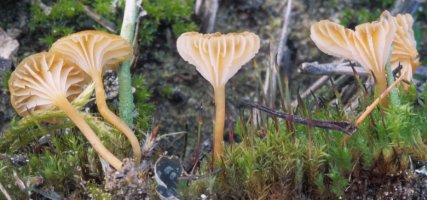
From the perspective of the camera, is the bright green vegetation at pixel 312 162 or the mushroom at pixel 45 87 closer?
the bright green vegetation at pixel 312 162

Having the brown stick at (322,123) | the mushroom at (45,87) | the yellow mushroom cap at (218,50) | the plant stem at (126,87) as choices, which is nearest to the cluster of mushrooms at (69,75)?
the mushroom at (45,87)

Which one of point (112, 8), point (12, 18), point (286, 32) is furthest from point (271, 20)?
point (12, 18)

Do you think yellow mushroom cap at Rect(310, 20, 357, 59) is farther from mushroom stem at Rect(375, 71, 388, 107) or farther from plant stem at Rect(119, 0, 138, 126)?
plant stem at Rect(119, 0, 138, 126)

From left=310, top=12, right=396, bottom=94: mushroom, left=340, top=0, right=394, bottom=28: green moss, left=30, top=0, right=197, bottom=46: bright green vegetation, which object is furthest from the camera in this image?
left=340, top=0, right=394, bottom=28: green moss

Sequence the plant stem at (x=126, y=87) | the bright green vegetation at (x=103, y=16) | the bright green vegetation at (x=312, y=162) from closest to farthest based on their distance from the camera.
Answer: the bright green vegetation at (x=312, y=162) < the plant stem at (x=126, y=87) < the bright green vegetation at (x=103, y=16)

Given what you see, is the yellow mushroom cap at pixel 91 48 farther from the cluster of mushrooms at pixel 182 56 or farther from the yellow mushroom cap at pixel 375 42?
the yellow mushroom cap at pixel 375 42

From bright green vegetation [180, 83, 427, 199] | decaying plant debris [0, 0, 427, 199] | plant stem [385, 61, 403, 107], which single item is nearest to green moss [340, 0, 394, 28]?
decaying plant debris [0, 0, 427, 199]

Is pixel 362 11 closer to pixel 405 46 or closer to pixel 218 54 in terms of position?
pixel 405 46

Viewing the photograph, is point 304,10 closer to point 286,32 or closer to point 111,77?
point 286,32
